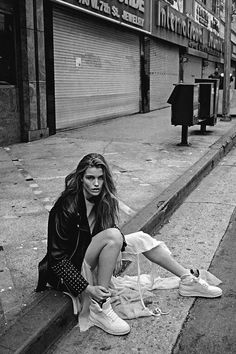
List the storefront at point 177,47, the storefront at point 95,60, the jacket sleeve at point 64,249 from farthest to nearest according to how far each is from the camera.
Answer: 1. the storefront at point 177,47
2. the storefront at point 95,60
3. the jacket sleeve at point 64,249

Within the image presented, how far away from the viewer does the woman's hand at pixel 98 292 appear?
2834 mm

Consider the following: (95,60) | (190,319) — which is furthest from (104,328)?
(95,60)

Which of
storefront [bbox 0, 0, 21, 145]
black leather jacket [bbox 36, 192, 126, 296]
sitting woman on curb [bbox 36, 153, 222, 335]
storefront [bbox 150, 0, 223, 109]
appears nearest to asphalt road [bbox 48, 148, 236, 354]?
sitting woman on curb [bbox 36, 153, 222, 335]

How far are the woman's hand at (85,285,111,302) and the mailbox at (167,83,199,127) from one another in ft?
22.3

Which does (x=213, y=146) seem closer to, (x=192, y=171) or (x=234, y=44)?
(x=192, y=171)

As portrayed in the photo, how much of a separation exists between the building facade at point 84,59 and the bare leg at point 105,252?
689cm

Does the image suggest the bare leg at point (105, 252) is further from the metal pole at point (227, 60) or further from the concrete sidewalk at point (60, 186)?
the metal pole at point (227, 60)

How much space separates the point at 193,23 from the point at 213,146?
50.2 feet

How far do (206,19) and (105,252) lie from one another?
25.7 meters

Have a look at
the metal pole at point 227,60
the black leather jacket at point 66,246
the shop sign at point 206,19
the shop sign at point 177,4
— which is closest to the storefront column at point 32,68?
the metal pole at point 227,60

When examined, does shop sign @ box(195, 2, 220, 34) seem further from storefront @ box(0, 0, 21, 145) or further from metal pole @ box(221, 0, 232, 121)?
storefront @ box(0, 0, 21, 145)

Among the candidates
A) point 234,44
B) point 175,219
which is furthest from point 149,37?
point 234,44

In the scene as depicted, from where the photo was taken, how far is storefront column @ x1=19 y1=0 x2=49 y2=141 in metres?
9.57

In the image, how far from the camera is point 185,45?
71.9ft
